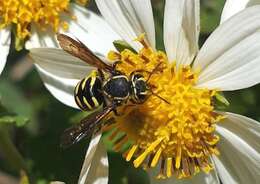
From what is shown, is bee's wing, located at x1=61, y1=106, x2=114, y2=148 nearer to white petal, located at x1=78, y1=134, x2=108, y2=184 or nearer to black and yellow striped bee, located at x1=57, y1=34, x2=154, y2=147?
black and yellow striped bee, located at x1=57, y1=34, x2=154, y2=147

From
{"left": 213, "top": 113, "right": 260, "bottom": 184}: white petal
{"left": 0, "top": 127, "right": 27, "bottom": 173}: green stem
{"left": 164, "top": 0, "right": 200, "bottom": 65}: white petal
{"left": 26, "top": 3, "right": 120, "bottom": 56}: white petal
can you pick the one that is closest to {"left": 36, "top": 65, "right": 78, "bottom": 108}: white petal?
{"left": 26, "top": 3, "right": 120, "bottom": 56}: white petal

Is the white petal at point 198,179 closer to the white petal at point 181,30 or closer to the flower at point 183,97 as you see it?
the flower at point 183,97

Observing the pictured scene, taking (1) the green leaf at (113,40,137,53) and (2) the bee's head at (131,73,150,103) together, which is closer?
(2) the bee's head at (131,73,150,103)

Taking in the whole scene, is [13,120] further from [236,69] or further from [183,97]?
[236,69]

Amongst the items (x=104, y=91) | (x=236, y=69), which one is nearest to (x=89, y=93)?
(x=104, y=91)

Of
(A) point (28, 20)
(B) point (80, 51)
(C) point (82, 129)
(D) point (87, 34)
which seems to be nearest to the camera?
(C) point (82, 129)

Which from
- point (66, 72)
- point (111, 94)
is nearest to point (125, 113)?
point (111, 94)

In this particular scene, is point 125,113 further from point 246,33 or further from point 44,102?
point 44,102
